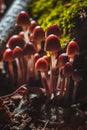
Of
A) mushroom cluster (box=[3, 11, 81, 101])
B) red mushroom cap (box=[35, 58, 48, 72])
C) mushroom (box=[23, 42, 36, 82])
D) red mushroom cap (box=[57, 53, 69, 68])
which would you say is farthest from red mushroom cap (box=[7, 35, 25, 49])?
red mushroom cap (box=[57, 53, 69, 68])

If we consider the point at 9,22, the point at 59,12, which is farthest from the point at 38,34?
A: the point at 9,22

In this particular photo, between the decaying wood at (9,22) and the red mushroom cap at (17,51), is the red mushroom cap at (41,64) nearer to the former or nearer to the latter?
the red mushroom cap at (17,51)

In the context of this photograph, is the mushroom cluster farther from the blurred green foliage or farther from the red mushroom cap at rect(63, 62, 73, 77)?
the blurred green foliage

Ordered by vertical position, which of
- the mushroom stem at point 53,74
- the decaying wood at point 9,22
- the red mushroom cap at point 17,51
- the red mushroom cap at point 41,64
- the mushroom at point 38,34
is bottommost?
the mushroom stem at point 53,74

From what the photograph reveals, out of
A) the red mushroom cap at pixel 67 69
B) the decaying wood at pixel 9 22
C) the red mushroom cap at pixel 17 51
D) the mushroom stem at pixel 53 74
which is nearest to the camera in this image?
the red mushroom cap at pixel 67 69

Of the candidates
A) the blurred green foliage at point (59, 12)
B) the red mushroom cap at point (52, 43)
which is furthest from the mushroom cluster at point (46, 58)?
the blurred green foliage at point (59, 12)

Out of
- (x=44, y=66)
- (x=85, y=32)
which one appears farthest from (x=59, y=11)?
(x=44, y=66)
